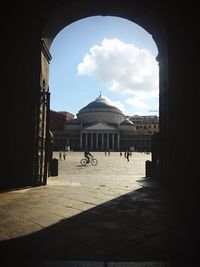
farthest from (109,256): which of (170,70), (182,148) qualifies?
(170,70)

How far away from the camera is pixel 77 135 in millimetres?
111688

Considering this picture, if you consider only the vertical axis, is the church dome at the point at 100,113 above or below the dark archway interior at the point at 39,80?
above

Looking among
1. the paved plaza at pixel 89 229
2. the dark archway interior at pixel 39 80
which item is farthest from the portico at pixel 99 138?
the paved plaza at pixel 89 229

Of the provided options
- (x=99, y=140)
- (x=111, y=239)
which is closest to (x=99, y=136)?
(x=99, y=140)

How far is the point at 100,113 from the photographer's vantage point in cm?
11756

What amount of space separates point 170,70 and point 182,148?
2.49 m

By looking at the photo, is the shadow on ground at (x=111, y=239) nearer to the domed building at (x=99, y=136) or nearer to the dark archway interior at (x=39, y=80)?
the dark archway interior at (x=39, y=80)

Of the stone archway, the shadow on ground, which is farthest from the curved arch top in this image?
the shadow on ground

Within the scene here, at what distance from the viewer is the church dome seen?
386 ft

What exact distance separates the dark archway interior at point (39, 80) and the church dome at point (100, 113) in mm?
106777

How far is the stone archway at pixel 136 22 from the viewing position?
9.44 metres

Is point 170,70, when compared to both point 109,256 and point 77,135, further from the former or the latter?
point 77,135

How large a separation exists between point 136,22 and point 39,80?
4.40 metres

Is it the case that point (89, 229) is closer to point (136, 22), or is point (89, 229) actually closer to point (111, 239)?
point (111, 239)
